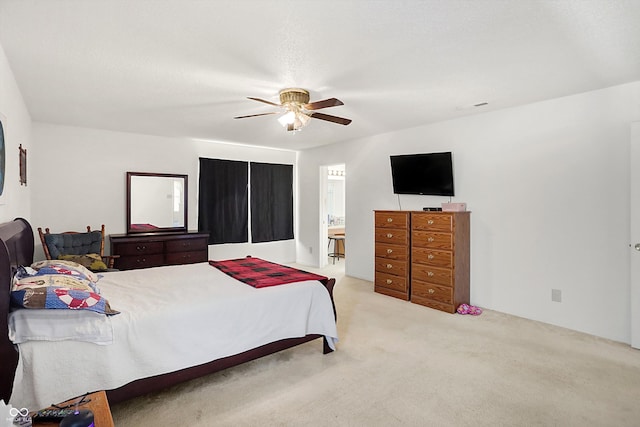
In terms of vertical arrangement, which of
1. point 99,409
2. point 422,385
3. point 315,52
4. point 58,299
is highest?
point 315,52

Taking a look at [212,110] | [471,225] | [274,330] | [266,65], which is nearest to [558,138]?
[471,225]

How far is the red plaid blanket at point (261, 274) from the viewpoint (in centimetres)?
283

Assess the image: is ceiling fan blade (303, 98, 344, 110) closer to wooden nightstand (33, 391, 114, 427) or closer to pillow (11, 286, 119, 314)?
pillow (11, 286, 119, 314)

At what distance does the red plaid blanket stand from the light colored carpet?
670 mm

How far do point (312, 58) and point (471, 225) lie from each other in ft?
9.85

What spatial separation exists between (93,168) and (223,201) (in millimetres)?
2027

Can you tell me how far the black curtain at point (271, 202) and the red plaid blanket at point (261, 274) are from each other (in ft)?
9.24

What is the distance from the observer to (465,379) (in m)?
2.50

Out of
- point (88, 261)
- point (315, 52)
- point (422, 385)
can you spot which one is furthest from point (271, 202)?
point (422, 385)

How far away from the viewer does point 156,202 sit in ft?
17.7

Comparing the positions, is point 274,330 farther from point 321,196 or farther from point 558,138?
point 321,196

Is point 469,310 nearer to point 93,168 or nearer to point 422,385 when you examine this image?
point 422,385

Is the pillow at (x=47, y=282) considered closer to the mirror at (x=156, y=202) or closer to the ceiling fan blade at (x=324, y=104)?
the ceiling fan blade at (x=324, y=104)

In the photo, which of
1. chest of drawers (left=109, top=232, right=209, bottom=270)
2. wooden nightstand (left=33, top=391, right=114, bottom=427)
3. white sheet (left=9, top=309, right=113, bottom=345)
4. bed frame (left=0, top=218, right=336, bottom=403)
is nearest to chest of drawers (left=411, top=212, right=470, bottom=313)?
bed frame (left=0, top=218, right=336, bottom=403)
